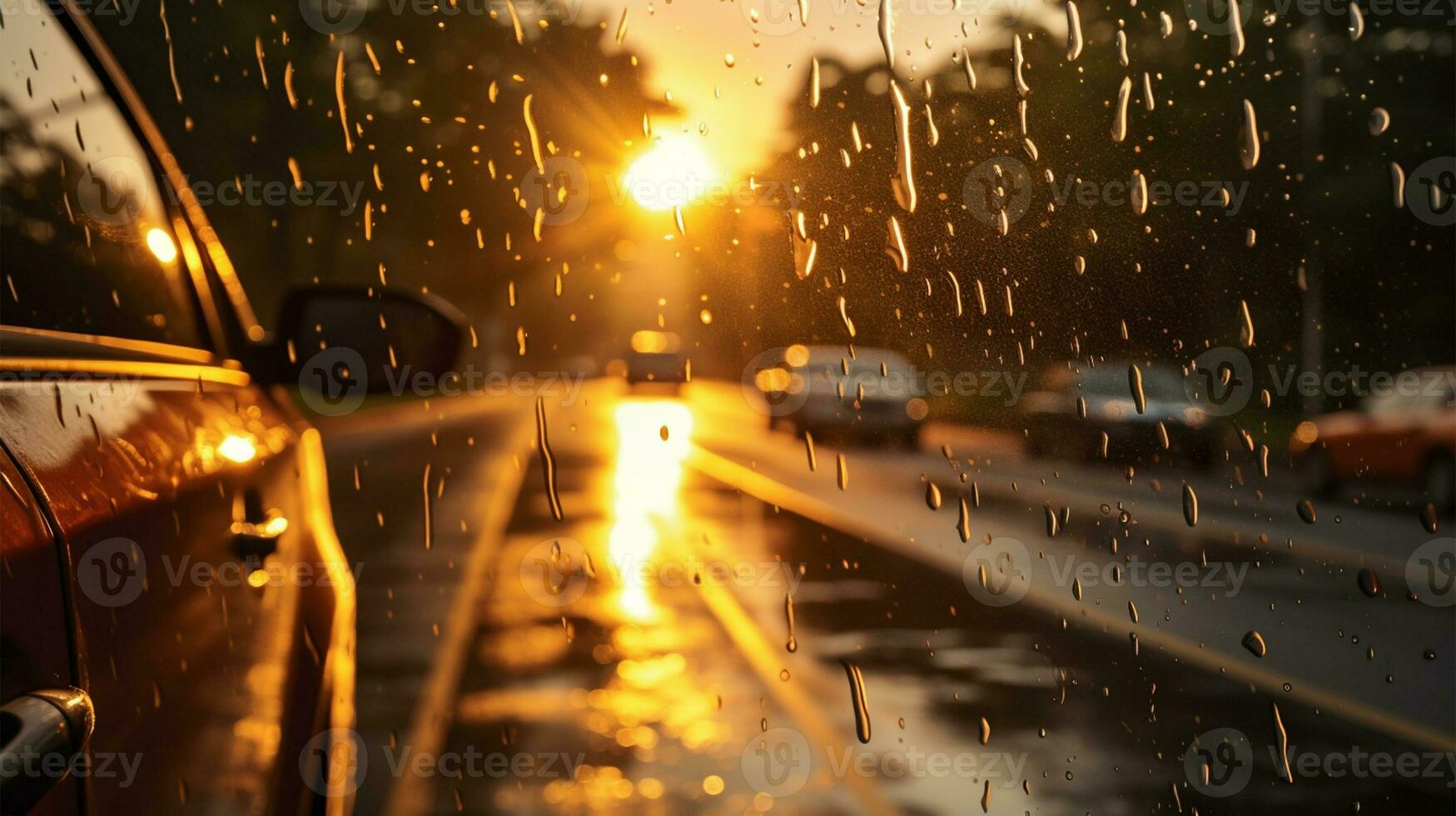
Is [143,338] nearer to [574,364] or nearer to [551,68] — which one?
[551,68]

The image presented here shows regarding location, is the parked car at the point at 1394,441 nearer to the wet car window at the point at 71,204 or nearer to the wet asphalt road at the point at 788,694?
the wet asphalt road at the point at 788,694

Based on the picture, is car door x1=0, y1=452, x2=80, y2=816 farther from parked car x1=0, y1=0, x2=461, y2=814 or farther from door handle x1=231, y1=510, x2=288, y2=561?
door handle x1=231, y1=510, x2=288, y2=561

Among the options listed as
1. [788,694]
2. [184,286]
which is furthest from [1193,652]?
[184,286]

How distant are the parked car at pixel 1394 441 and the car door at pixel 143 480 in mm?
14901

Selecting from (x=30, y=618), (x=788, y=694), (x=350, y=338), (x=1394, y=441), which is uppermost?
(x=350, y=338)

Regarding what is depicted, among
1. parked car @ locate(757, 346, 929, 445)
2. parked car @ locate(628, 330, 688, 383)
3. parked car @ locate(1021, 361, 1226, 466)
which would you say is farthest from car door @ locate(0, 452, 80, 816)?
parked car @ locate(628, 330, 688, 383)

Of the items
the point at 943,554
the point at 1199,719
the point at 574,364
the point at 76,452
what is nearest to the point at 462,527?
the point at 943,554

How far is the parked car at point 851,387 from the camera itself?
19.7 ft

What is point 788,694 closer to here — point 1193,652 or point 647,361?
point 1193,652

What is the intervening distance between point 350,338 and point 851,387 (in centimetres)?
299

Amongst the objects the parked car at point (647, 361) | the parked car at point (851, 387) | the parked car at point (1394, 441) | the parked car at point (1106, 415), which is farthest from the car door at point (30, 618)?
the parked car at point (1394, 441)

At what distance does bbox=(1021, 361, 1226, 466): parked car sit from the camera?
5578 mm

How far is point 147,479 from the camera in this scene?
94.5 inches

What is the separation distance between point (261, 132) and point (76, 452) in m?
20.4
